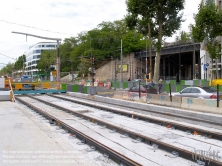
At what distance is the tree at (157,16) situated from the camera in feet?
109

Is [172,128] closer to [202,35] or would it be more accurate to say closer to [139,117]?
[139,117]

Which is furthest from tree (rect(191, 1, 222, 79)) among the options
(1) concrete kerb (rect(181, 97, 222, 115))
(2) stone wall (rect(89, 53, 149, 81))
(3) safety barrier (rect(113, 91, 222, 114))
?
(2) stone wall (rect(89, 53, 149, 81))

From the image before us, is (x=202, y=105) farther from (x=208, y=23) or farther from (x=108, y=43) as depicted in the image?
(x=108, y=43)

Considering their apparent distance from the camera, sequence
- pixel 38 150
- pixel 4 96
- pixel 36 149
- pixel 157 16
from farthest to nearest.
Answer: pixel 157 16
pixel 4 96
pixel 36 149
pixel 38 150

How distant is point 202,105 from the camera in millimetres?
16422

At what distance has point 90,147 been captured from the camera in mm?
8867

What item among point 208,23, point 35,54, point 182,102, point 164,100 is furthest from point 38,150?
point 35,54

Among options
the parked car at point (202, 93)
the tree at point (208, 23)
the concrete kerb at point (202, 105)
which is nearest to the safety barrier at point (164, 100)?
the concrete kerb at point (202, 105)

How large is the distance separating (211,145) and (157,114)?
24.8ft

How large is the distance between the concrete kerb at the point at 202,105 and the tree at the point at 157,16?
1781 cm

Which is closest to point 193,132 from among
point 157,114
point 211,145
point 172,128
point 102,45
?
point 172,128

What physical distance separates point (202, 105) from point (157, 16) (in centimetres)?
2054

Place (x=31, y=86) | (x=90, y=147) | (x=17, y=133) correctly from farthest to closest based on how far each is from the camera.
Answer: (x=31, y=86)
(x=17, y=133)
(x=90, y=147)

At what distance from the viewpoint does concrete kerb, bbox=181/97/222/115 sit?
15.6m
